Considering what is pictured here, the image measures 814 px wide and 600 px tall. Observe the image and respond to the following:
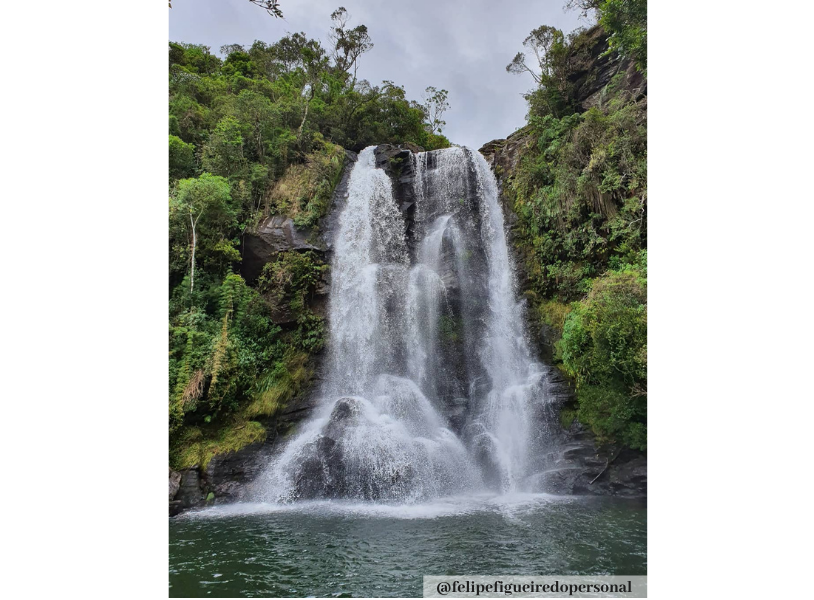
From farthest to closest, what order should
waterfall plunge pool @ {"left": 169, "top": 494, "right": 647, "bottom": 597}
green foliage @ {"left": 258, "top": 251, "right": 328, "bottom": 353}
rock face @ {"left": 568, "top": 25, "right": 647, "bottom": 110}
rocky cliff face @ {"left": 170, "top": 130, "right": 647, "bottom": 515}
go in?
rock face @ {"left": 568, "top": 25, "right": 647, "bottom": 110}
green foliage @ {"left": 258, "top": 251, "right": 328, "bottom": 353}
rocky cliff face @ {"left": 170, "top": 130, "right": 647, "bottom": 515}
waterfall plunge pool @ {"left": 169, "top": 494, "right": 647, "bottom": 597}

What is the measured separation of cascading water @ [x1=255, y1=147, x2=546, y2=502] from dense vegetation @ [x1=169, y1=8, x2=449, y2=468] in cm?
89

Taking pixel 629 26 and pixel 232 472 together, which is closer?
pixel 232 472

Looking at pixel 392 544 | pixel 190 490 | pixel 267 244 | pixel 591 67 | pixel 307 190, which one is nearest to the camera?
pixel 392 544

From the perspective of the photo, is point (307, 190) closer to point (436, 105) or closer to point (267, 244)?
point (267, 244)

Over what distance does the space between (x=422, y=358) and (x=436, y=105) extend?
55.9 ft

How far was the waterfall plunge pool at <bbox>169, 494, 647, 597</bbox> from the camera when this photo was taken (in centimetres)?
418

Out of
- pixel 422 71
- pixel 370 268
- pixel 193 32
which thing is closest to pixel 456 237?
pixel 370 268

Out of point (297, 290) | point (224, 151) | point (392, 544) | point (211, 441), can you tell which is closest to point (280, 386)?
point (211, 441)

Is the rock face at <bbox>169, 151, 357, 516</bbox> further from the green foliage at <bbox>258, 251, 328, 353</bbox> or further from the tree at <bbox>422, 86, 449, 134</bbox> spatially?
the tree at <bbox>422, 86, 449, 134</bbox>

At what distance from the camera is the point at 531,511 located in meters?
5.96

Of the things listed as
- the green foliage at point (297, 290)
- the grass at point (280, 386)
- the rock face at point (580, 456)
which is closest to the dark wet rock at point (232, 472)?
the grass at point (280, 386)

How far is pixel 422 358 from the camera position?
939 centimetres

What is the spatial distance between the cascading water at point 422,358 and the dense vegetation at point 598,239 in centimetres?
90

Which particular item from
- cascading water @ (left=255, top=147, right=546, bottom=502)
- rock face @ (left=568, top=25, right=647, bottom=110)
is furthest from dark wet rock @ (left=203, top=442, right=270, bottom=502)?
rock face @ (left=568, top=25, right=647, bottom=110)
